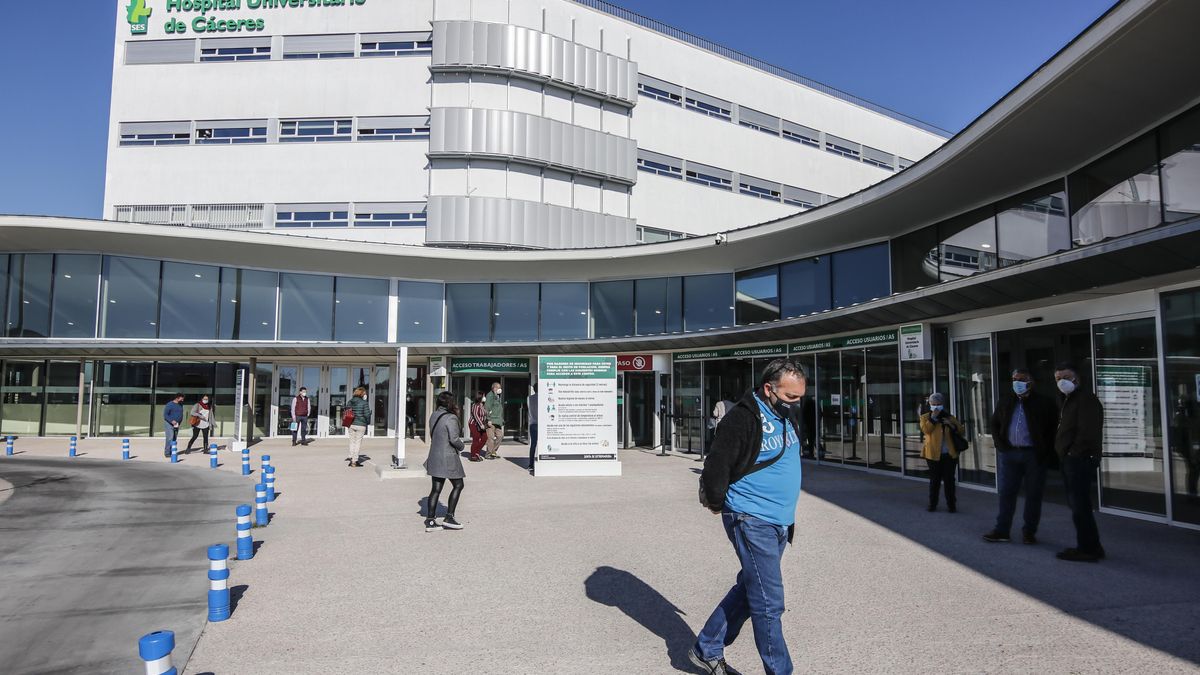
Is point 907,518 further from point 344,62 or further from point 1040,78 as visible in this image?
point 344,62

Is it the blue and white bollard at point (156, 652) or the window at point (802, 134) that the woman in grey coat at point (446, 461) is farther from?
the window at point (802, 134)

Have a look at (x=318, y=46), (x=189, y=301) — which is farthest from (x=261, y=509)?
(x=318, y=46)

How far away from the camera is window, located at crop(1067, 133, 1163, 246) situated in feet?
30.3

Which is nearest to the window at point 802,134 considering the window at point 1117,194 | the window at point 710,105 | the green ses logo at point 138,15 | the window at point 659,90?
the window at point 710,105

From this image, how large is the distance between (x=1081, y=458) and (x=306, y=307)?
68.7ft

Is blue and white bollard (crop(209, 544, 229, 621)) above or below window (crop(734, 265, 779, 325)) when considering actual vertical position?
below

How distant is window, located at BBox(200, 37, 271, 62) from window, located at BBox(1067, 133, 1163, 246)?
2723 cm

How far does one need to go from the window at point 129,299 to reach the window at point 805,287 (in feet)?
59.4

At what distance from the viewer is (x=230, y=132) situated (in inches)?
1060

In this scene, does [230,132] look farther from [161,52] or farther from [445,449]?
[445,449]

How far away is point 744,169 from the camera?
104 ft

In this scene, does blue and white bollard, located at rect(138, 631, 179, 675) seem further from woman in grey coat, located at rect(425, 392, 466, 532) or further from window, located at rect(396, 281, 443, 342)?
window, located at rect(396, 281, 443, 342)

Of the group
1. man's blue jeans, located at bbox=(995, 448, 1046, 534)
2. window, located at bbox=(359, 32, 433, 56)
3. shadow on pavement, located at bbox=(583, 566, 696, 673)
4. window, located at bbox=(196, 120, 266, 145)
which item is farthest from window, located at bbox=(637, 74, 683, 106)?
shadow on pavement, located at bbox=(583, 566, 696, 673)

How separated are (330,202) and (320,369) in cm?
624
